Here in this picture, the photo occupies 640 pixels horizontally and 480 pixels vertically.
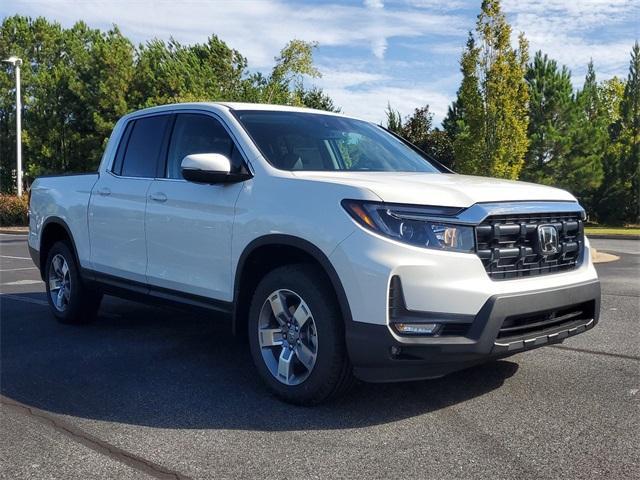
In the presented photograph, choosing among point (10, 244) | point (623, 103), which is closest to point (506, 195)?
point (10, 244)

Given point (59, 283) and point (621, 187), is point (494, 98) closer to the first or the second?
point (59, 283)

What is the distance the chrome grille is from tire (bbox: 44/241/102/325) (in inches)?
161

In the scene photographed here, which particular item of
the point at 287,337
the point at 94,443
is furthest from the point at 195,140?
the point at 94,443

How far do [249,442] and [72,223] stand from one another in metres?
3.66

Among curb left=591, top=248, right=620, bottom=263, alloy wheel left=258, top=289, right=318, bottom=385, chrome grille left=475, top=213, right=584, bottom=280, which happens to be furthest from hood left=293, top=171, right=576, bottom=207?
curb left=591, top=248, right=620, bottom=263

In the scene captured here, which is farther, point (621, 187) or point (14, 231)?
point (621, 187)

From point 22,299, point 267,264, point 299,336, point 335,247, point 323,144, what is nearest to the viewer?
point 335,247

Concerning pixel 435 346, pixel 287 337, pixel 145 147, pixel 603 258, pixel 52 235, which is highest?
pixel 145 147

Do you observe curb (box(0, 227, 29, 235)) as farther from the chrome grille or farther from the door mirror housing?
the chrome grille

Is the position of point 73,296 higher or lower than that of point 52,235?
lower

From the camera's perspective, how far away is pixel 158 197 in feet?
17.5

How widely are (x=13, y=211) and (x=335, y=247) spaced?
30.5 metres

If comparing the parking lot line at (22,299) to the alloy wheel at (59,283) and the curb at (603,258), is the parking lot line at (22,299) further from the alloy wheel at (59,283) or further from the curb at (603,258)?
the curb at (603,258)

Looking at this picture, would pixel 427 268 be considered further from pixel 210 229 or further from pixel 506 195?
pixel 210 229
